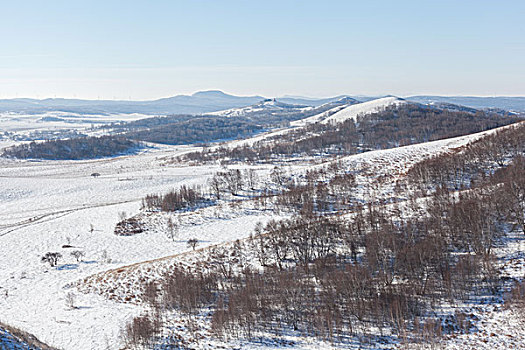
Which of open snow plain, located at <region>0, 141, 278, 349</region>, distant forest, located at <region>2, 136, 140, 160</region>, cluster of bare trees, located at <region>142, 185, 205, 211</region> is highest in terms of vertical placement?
distant forest, located at <region>2, 136, 140, 160</region>

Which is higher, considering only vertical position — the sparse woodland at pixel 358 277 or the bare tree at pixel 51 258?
the sparse woodland at pixel 358 277

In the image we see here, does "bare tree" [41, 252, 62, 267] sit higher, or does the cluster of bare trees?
the cluster of bare trees

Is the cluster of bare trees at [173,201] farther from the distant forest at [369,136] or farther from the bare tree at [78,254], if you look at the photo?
the distant forest at [369,136]

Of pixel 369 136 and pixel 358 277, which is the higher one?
pixel 369 136

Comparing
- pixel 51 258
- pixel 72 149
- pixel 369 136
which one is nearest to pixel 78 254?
pixel 51 258

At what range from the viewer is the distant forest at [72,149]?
513 ft

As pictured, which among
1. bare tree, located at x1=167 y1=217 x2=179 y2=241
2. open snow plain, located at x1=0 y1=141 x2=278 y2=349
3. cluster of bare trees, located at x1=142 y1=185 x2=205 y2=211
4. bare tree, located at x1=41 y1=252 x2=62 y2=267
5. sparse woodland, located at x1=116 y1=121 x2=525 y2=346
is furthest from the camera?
cluster of bare trees, located at x1=142 y1=185 x2=205 y2=211

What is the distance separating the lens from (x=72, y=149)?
16550 cm

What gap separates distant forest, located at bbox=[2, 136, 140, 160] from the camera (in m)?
156

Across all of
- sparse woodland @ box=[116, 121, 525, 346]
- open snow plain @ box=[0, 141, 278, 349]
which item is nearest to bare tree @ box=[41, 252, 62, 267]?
open snow plain @ box=[0, 141, 278, 349]

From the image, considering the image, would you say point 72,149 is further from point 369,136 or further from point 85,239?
point 85,239

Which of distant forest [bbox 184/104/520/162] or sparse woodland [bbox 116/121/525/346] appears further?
distant forest [bbox 184/104/520/162]

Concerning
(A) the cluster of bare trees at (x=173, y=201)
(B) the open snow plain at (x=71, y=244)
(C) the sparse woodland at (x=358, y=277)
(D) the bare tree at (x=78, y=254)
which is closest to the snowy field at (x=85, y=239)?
(B) the open snow plain at (x=71, y=244)

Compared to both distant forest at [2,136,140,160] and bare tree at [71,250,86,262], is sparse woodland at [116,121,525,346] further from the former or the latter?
distant forest at [2,136,140,160]
